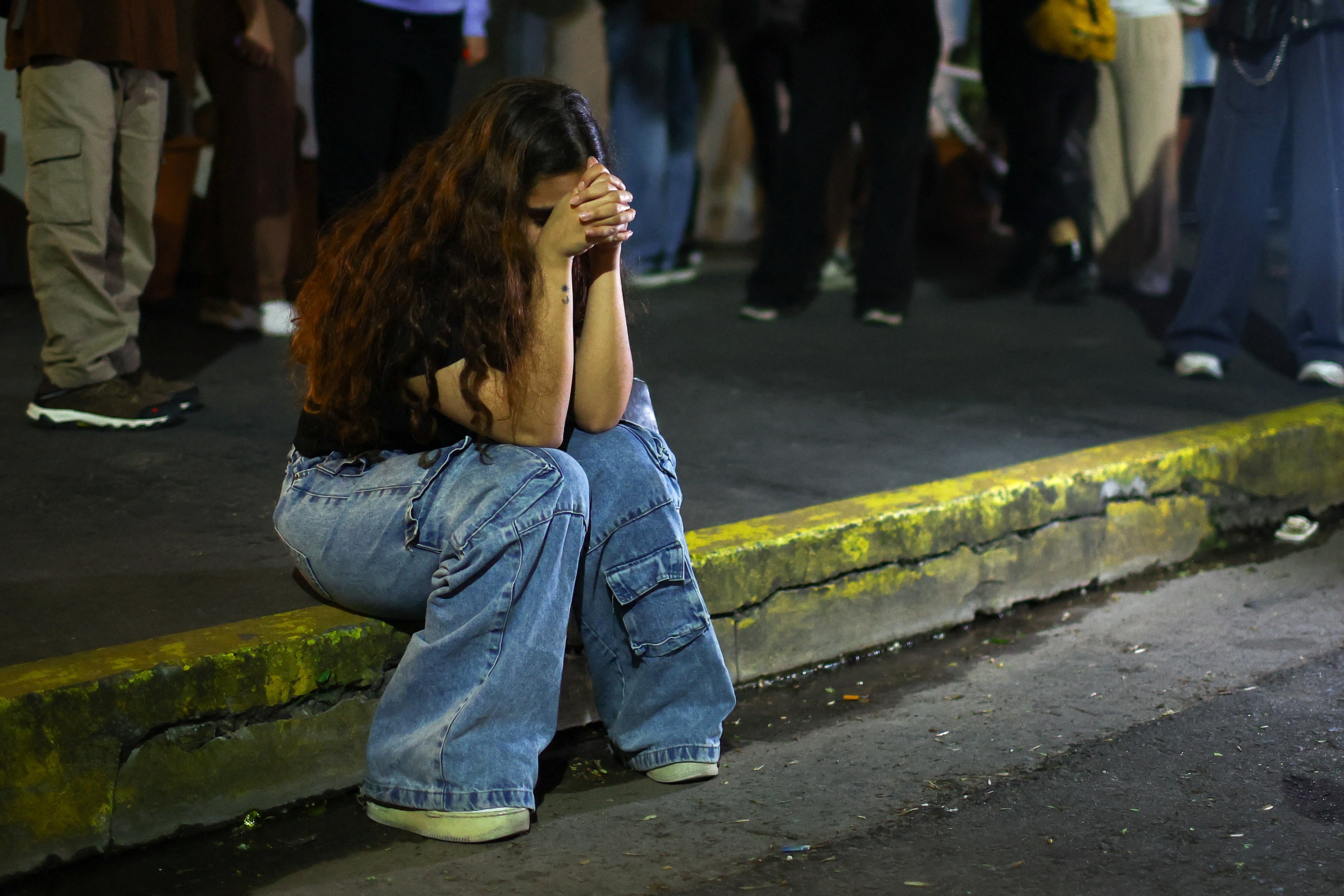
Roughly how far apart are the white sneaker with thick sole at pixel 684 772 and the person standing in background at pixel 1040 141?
4.62 metres

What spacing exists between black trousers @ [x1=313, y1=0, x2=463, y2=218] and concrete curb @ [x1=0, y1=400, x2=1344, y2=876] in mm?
2602

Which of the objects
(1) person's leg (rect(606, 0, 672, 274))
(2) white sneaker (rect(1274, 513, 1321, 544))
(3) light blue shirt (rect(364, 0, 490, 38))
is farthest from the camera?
(1) person's leg (rect(606, 0, 672, 274))

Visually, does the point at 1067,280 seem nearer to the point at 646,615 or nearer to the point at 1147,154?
the point at 1147,154

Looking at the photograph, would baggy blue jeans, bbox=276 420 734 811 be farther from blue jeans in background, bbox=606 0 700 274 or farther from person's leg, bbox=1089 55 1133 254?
person's leg, bbox=1089 55 1133 254

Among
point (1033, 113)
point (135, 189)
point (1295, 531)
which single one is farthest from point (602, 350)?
point (1033, 113)

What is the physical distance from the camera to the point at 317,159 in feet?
18.4

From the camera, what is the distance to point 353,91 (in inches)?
199

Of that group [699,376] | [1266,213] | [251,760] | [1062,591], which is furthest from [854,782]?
[1266,213]

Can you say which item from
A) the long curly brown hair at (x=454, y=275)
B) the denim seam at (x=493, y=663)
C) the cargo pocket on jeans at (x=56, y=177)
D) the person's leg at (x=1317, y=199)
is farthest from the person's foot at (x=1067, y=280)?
the denim seam at (x=493, y=663)

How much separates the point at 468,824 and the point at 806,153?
4140 mm

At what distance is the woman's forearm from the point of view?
97.7 inches

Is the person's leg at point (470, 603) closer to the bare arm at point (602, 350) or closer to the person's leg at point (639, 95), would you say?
the bare arm at point (602, 350)

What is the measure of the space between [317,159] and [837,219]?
285 cm

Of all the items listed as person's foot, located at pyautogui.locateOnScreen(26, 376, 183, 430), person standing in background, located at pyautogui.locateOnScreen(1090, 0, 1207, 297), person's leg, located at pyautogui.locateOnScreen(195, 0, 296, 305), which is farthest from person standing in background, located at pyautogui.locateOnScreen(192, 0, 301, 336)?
person standing in background, located at pyautogui.locateOnScreen(1090, 0, 1207, 297)
